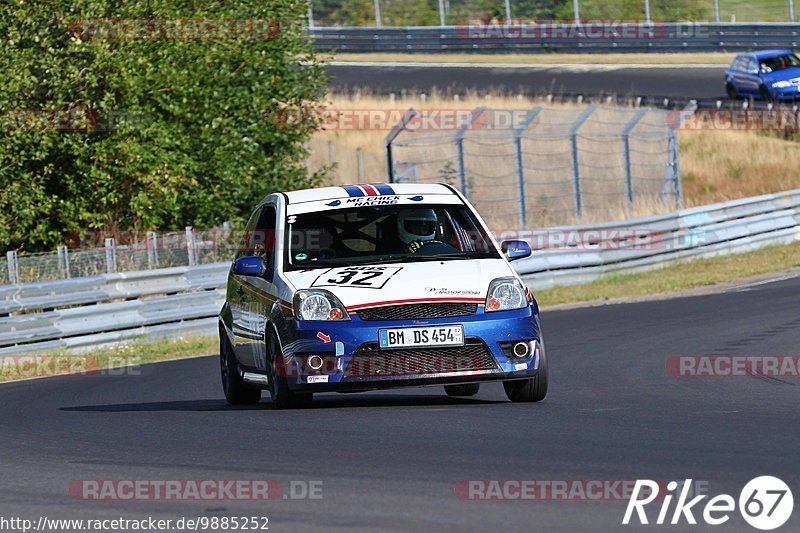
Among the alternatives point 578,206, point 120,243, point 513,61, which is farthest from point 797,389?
point 513,61

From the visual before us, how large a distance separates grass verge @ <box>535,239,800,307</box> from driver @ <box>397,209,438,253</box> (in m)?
11.3

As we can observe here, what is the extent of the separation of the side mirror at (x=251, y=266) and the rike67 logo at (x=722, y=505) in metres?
4.75

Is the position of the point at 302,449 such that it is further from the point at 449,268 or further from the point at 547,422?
the point at 449,268

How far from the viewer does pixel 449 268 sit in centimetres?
1030

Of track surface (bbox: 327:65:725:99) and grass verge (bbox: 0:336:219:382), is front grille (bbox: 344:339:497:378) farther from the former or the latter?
track surface (bbox: 327:65:725:99)

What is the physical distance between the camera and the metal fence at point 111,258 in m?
19.2

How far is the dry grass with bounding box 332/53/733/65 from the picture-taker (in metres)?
51.3

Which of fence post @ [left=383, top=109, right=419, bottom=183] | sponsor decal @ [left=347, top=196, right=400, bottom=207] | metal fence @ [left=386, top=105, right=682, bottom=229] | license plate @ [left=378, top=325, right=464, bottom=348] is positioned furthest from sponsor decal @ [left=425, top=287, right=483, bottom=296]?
metal fence @ [left=386, top=105, right=682, bottom=229]

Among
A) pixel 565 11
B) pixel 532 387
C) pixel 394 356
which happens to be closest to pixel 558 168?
pixel 532 387

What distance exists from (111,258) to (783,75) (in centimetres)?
2524

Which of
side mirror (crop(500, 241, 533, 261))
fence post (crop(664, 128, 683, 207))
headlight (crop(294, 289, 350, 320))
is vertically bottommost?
fence post (crop(664, 128, 683, 207))

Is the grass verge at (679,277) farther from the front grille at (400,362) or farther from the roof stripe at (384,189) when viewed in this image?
the front grille at (400,362)

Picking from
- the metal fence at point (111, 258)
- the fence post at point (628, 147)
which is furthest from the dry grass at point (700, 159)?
the metal fence at point (111, 258)

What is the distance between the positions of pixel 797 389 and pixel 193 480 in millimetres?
5147
